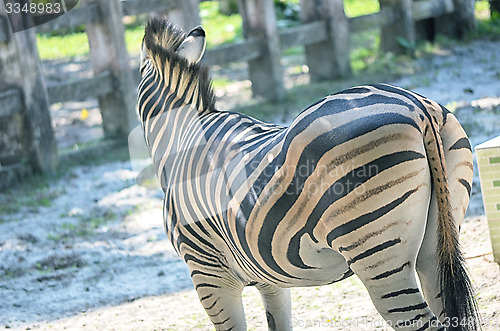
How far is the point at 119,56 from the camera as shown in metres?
7.84

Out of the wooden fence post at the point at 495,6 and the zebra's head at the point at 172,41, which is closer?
the zebra's head at the point at 172,41

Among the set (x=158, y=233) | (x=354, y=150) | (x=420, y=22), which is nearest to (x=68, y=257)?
(x=158, y=233)

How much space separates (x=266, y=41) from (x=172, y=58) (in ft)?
19.5

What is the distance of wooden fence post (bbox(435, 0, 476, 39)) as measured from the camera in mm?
11633

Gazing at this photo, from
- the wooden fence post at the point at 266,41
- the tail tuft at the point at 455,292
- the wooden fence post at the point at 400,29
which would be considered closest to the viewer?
the tail tuft at the point at 455,292

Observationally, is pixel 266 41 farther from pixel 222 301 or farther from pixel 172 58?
pixel 222 301

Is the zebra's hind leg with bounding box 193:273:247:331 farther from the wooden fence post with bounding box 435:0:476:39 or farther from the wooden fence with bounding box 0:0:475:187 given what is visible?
the wooden fence post with bounding box 435:0:476:39

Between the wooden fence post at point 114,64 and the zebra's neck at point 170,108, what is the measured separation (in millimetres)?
4443

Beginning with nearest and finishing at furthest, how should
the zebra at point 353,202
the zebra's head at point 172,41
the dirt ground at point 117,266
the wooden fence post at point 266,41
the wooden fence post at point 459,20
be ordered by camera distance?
1. the zebra at point 353,202
2. the zebra's head at point 172,41
3. the dirt ground at point 117,266
4. the wooden fence post at point 266,41
5. the wooden fence post at point 459,20

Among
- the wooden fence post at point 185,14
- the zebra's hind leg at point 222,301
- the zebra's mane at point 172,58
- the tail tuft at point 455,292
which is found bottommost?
the zebra's hind leg at point 222,301

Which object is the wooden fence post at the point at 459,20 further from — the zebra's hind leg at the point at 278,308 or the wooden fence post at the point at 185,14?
the zebra's hind leg at the point at 278,308

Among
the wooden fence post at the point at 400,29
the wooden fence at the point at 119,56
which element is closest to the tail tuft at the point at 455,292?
the wooden fence at the point at 119,56

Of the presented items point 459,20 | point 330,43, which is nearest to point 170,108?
point 330,43

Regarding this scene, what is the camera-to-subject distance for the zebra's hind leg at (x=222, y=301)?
9.82ft
